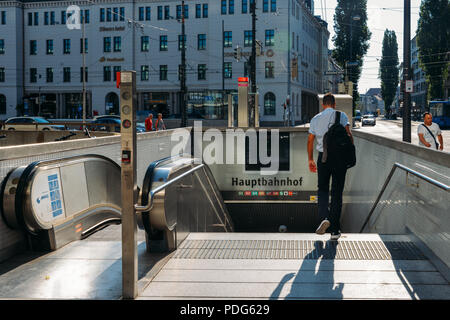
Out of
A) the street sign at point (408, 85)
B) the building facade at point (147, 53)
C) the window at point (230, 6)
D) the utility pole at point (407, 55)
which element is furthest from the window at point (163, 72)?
the utility pole at point (407, 55)

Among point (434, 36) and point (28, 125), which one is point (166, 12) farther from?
point (28, 125)

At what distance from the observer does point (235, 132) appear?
51.1 feet

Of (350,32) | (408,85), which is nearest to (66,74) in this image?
(350,32)

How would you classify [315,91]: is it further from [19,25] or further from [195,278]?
[195,278]

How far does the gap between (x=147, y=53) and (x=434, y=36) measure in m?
32.7

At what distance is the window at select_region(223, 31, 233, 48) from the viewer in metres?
61.7

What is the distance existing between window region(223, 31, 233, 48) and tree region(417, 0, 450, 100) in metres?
21.9

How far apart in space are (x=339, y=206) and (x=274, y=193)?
991 cm

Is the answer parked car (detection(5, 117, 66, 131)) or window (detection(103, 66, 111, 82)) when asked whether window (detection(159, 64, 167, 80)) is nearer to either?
window (detection(103, 66, 111, 82))

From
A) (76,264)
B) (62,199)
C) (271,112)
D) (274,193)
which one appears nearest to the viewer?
(76,264)

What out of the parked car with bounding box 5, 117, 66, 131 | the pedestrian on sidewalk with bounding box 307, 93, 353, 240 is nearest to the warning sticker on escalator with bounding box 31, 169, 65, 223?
the pedestrian on sidewalk with bounding box 307, 93, 353, 240

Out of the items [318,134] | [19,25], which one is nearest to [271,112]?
[19,25]

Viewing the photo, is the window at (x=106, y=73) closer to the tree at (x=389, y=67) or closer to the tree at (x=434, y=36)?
the tree at (x=434, y=36)
